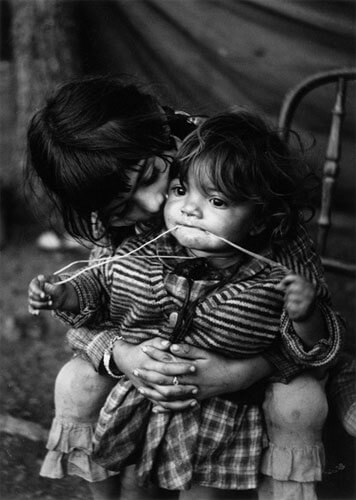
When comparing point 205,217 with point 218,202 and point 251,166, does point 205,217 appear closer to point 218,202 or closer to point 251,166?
point 218,202

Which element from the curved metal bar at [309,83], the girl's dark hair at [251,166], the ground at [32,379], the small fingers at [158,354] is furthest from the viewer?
the curved metal bar at [309,83]

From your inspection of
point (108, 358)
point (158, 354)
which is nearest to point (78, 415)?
point (108, 358)

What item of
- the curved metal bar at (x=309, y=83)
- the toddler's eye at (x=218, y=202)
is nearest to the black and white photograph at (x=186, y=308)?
the toddler's eye at (x=218, y=202)

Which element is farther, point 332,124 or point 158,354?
point 332,124

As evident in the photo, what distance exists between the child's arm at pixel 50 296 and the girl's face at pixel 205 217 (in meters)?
0.31

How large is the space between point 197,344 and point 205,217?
320 mm

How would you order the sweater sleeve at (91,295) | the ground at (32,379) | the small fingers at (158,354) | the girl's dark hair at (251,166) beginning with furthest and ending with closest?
1. the ground at (32,379)
2. the sweater sleeve at (91,295)
3. the small fingers at (158,354)
4. the girl's dark hair at (251,166)

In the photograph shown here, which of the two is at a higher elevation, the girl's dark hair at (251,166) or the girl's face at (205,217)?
the girl's dark hair at (251,166)

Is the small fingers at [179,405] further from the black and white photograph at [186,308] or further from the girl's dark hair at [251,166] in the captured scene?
the girl's dark hair at [251,166]

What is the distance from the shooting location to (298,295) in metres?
1.55

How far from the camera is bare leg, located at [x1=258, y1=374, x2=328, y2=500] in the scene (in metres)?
1.76

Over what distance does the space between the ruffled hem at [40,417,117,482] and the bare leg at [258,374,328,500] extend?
44cm

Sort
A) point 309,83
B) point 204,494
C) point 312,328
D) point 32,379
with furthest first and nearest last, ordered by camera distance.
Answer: point 32,379 → point 309,83 → point 204,494 → point 312,328

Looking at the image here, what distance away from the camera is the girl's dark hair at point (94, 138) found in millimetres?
1732
